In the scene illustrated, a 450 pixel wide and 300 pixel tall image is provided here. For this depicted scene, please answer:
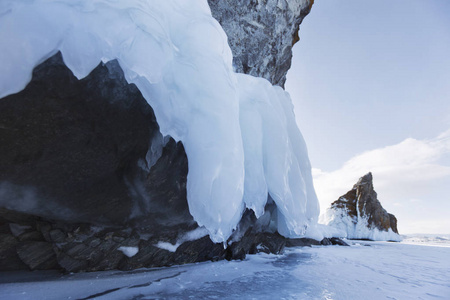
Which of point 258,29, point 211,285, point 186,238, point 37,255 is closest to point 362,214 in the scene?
point 258,29

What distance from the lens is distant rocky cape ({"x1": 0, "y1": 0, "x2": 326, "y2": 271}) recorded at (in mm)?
1800

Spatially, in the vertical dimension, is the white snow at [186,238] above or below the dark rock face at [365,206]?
below

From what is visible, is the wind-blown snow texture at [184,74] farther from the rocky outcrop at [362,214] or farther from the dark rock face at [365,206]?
the rocky outcrop at [362,214]

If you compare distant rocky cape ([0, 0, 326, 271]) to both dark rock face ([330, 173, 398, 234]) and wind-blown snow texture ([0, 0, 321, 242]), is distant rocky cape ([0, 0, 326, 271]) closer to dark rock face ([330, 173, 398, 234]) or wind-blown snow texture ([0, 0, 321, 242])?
wind-blown snow texture ([0, 0, 321, 242])

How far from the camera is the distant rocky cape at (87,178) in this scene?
1.80 metres

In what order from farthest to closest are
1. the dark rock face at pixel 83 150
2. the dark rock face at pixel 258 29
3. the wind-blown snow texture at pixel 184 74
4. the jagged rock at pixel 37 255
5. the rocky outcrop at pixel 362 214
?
the rocky outcrop at pixel 362 214 → the dark rock face at pixel 258 29 → the jagged rock at pixel 37 255 → the dark rock face at pixel 83 150 → the wind-blown snow texture at pixel 184 74

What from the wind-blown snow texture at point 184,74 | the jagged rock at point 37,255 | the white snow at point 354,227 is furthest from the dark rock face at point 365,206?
the jagged rock at point 37,255

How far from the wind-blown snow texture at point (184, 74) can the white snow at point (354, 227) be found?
56.8 ft

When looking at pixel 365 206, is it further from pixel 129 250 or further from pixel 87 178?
pixel 87 178

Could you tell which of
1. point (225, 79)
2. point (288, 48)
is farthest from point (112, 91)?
point (288, 48)

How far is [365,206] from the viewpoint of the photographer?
17.6 m

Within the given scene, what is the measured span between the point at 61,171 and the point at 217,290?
68.4 inches

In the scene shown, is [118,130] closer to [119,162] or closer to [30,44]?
[119,162]

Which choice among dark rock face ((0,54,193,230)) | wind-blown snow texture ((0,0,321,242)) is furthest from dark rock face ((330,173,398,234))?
dark rock face ((0,54,193,230))
